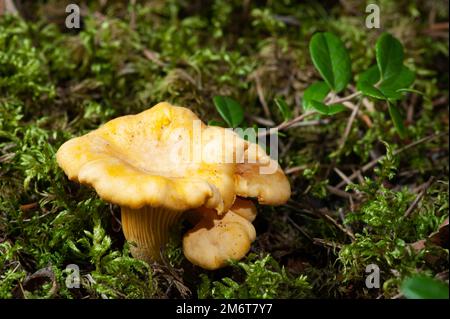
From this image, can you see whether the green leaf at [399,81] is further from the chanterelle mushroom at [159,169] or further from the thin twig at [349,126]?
the chanterelle mushroom at [159,169]

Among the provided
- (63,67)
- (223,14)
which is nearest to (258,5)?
(223,14)

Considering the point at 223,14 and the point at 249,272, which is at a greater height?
the point at 223,14

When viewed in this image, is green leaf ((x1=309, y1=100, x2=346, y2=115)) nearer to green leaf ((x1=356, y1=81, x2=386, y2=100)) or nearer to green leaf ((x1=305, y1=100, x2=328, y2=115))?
green leaf ((x1=305, y1=100, x2=328, y2=115))

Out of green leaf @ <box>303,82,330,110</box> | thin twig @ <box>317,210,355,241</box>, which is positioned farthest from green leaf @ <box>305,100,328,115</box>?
thin twig @ <box>317,210,355,241</box>
